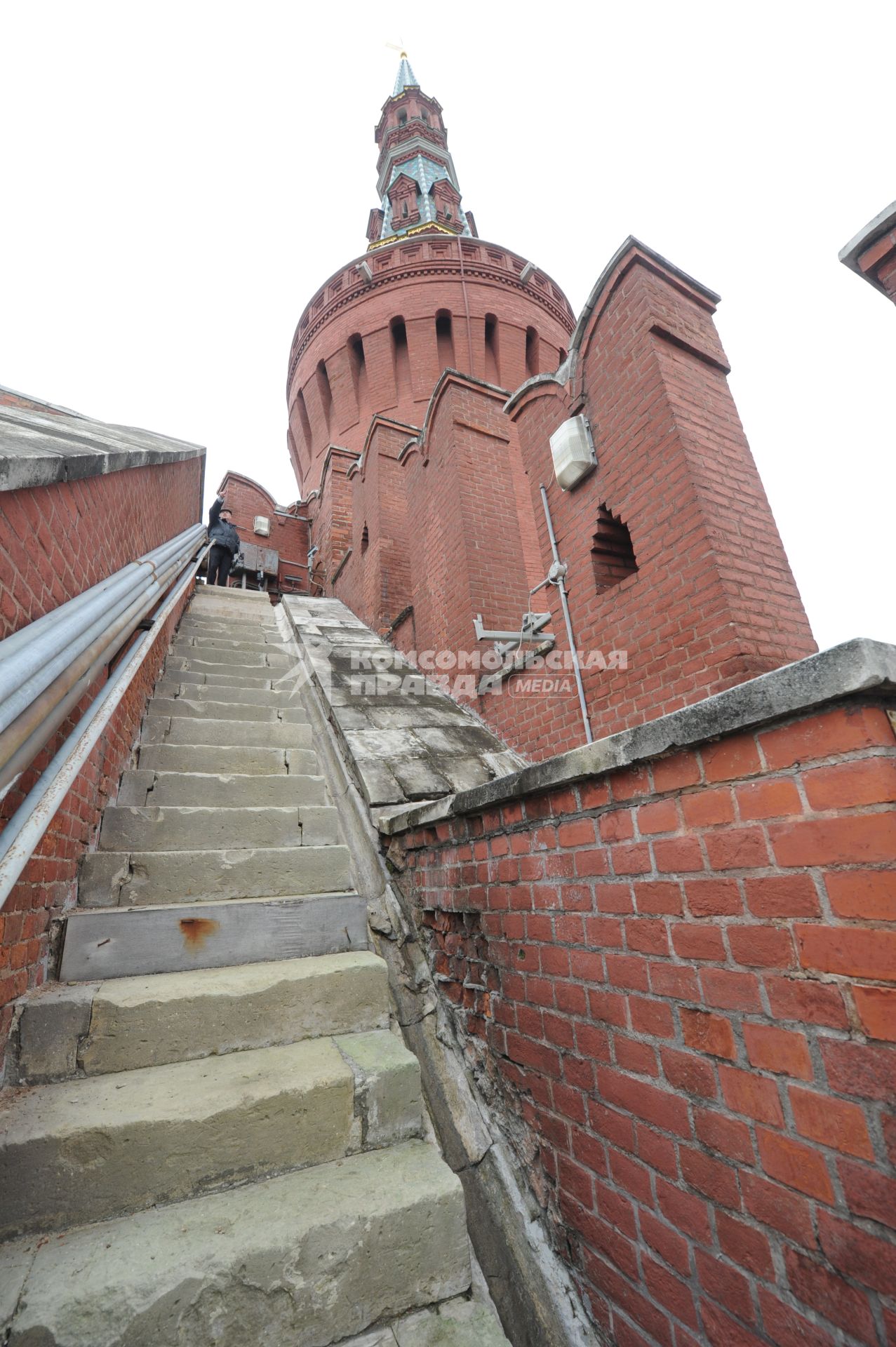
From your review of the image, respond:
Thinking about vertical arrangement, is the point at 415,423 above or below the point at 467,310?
below

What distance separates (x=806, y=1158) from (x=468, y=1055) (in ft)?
4.22

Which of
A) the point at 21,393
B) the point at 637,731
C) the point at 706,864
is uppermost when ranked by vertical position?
the point at 21,393

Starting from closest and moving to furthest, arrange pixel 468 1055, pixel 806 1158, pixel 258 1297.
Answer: pixel 806 1158
pixel 258 1297
pixel 468 1055

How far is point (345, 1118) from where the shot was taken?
1.65 m

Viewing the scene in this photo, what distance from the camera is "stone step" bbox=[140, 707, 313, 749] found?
3.46 m

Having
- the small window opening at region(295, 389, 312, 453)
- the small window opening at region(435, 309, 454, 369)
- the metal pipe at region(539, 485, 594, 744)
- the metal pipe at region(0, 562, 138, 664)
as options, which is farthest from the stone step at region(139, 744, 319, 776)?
the small window opening at region(295, 389, 312, 453)

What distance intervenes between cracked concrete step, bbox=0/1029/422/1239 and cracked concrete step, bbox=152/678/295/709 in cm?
262

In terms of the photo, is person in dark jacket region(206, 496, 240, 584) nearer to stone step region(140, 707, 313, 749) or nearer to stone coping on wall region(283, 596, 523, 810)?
stone coping on wall region(283, 596, 523, 810)

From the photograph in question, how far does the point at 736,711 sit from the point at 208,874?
2166mm

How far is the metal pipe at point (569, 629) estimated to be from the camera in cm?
342

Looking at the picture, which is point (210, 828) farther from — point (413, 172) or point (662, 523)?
point (413, 172)

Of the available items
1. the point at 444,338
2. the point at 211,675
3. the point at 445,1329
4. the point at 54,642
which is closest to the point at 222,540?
the point at 211,675

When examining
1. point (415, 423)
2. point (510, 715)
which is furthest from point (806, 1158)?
point (415, 423)

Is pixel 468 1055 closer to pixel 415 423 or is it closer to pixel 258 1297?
pixel 258 1297
